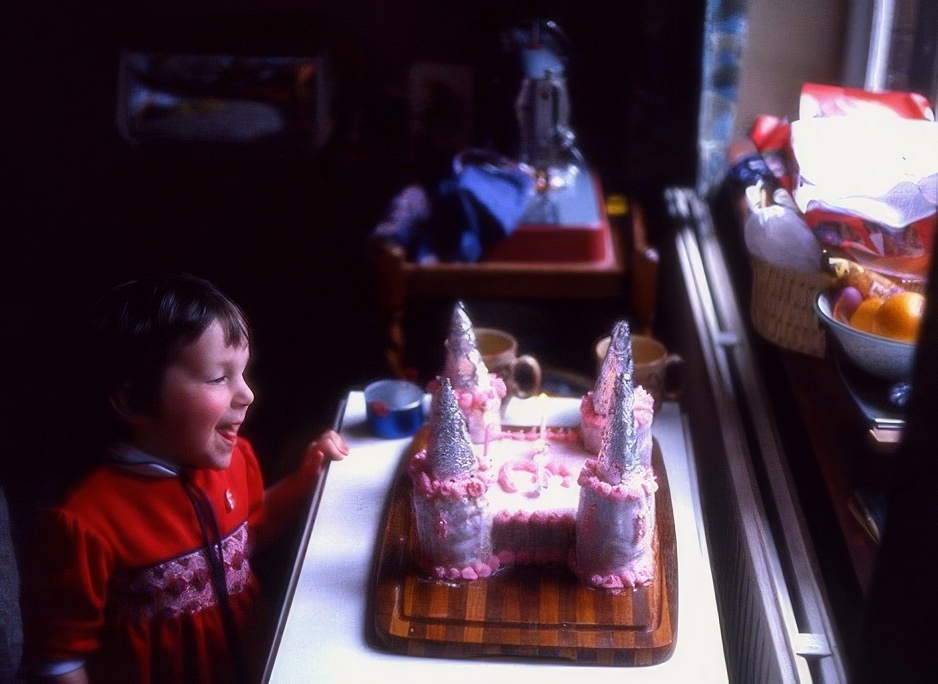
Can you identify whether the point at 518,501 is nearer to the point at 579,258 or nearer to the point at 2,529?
the point at 2,529

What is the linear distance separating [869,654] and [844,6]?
113 cm

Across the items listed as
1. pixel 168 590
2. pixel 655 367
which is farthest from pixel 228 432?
pixel 655 367

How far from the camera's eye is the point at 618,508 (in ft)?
2.47

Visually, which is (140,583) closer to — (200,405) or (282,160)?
(200,405)

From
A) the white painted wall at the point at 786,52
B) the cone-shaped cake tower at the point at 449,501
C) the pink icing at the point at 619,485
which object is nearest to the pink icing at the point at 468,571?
the cone-shaped cake tower at the point at 449,501

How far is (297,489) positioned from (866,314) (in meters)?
0.59

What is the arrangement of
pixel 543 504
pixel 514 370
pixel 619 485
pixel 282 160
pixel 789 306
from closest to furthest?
pixel 619 485 → pixel 543 504 → pixel 789 306 → pixel 514 370 → pixel 282 160

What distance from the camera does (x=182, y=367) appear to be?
789mm

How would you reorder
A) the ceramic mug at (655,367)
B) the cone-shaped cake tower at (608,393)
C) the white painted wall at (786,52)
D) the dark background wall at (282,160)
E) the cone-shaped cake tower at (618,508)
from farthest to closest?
the dark background wall at (282,160) → the white painted wall at (786,52) → the ceramic mug at (655,367) → the cone-shaped cake tower at (608,393) → the cone-shaped cake tower at (618,508)

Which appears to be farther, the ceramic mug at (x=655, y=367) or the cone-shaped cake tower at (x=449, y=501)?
the ceramic mug at (x=655, y=367)

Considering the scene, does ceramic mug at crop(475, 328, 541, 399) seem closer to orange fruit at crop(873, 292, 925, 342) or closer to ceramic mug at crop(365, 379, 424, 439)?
ceramic mug at crop(365, 379, 424, 439)

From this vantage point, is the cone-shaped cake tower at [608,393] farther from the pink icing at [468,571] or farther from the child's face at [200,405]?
the child's face at [200,405]

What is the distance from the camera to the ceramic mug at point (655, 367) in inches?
42.2

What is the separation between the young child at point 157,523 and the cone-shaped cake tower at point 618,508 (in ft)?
1.01
